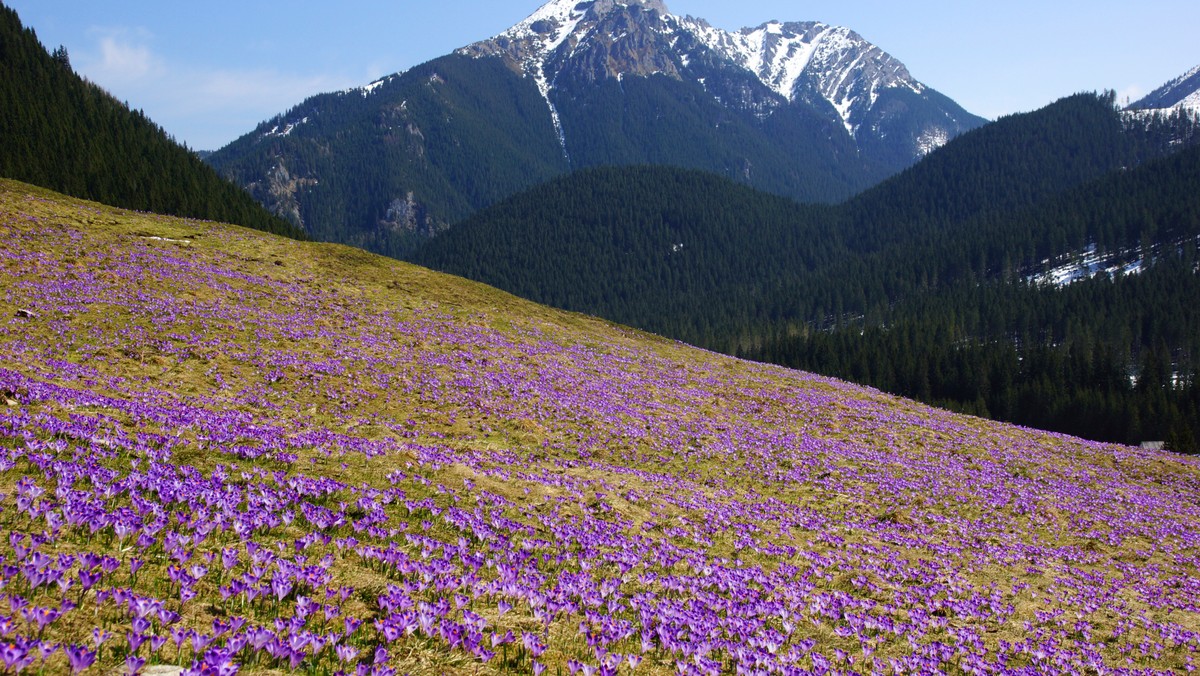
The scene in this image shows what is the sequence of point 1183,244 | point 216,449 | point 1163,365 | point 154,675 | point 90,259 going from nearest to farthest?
point 154,675, point 216,449, point 90,259, point 1163,365, point 1183,244

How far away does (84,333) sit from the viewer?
2017 cm

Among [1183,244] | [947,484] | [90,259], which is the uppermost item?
[1183,244]

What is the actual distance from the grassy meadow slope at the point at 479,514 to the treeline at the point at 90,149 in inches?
2747

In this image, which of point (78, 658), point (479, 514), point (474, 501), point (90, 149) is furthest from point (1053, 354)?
point (90, 149)

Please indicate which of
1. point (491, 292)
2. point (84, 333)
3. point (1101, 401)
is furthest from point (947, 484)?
point (1101, 401)

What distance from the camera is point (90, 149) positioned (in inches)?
3627

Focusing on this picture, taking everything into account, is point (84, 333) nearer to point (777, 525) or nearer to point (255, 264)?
point (255, 264)

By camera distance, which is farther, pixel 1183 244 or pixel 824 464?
pixel 1183 244

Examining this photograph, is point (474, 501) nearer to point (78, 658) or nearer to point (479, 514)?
point (479, 514)

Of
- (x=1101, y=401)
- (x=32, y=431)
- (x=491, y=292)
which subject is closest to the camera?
(x=32, y=431)

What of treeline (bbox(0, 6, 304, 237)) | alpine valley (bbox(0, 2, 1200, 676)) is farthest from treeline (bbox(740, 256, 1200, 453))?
treeline (bbox(0, 6, 304, 237))

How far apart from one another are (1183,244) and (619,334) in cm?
23654

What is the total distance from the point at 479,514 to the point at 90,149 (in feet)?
375

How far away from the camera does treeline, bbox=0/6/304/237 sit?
85688 millimetres
